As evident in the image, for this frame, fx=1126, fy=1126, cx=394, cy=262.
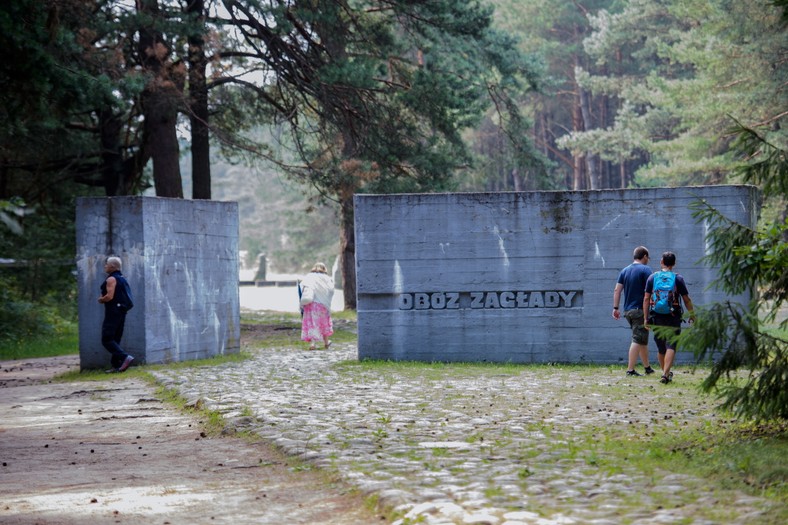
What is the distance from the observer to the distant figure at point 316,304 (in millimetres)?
21094

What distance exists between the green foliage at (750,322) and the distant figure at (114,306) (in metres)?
10.3

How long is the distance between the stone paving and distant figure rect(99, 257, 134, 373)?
904 mm

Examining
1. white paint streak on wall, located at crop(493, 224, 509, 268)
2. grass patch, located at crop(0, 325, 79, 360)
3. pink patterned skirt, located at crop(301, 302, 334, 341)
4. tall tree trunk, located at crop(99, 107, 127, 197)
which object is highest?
tall tree trunk, located at crop(99, 107, 127, 197)

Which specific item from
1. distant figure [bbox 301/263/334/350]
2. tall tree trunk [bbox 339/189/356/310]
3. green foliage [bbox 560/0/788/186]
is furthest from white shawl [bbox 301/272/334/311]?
tall tree trunk [bbox 339/189/356/310]

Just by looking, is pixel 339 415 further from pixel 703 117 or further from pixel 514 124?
pixel 703 117

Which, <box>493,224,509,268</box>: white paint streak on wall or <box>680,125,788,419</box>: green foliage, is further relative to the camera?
<box>493,224,509,268</box>: white paint streak on wall

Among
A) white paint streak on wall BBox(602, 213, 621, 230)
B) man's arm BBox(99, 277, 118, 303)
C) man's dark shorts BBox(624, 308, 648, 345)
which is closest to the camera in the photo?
man's dark shorts BBox(624, 308, 648, 345)

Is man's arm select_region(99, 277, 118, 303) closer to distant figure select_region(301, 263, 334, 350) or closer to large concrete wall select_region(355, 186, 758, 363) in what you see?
large concrete wall select_region(355, 186, 758, 363)

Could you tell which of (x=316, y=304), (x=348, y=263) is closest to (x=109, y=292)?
(x=316, y=304)

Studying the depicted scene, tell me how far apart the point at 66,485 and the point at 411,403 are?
15.0 ft

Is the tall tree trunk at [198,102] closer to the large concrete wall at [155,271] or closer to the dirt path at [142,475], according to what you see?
the large concrete wall at [155,271]

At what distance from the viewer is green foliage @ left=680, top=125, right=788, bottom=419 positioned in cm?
834

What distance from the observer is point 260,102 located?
1148 inches

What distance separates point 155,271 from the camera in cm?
1806
